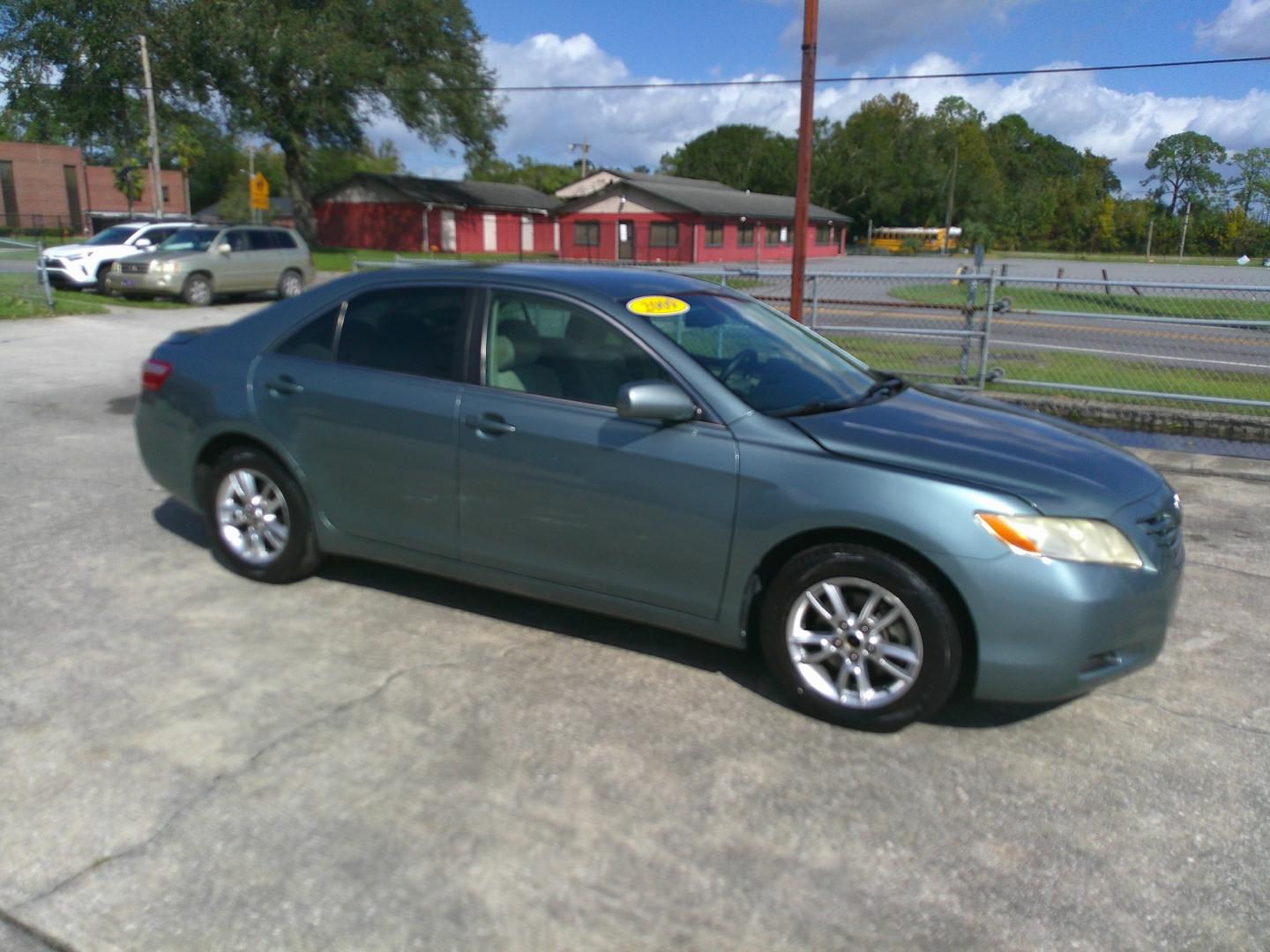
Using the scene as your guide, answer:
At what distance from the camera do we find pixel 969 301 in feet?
37.2

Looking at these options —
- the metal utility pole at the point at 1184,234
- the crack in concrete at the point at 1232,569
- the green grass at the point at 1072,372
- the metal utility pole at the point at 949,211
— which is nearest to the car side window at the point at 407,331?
the crack in concrete at the point at 1232,569

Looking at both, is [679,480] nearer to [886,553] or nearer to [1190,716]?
[886,553]

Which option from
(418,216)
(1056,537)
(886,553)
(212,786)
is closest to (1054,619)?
(1056,537)

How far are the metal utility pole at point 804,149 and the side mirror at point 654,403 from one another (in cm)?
726

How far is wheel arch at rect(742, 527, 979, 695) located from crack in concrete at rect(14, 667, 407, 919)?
58.8 inches

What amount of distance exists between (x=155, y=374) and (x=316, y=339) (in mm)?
1041

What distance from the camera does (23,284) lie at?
21.6 metres

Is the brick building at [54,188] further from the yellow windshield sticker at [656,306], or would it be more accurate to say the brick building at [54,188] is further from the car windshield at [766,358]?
the yellow windshield sticker at [656,306]

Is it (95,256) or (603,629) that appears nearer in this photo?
(603,629)

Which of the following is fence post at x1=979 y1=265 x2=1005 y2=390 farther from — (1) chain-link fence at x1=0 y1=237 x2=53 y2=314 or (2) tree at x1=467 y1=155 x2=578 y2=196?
(2) tree at x1=467 y1=155 x2=578 y2=196

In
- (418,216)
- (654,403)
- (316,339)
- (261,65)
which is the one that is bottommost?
(654,403)

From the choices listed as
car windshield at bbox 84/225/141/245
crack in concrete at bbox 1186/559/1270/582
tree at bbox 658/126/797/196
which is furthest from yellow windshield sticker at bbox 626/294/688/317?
tree at bbox 658/126/797/196

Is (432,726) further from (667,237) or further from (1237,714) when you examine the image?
(667,237)

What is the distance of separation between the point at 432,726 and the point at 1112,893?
227cm
